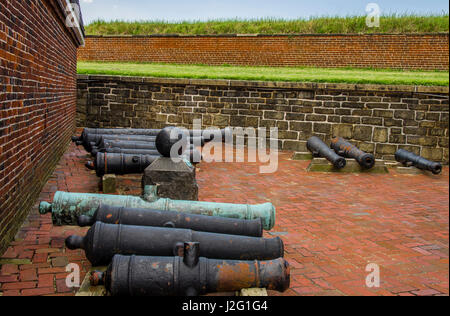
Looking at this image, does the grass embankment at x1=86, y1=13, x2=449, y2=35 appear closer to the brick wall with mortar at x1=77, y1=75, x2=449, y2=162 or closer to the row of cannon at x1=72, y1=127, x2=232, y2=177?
the brick wall with mortar at x1=77, y1=75, x2=449, y2=162

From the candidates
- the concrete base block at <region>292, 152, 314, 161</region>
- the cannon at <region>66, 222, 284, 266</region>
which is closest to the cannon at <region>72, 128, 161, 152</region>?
the concrete base block at <region>292, 152, 314, 161</region>

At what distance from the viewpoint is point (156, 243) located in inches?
104

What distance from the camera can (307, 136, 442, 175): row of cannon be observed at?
797cm

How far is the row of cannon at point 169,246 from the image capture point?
2.39 m

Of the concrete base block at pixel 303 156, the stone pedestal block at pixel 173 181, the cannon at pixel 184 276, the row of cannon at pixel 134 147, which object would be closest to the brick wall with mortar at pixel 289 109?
the concrete base block at pixel 303 156

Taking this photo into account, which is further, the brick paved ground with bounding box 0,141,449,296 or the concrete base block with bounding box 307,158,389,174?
the concrete base block with bounding box 307,158,389,174

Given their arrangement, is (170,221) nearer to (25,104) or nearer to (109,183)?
(25,104)

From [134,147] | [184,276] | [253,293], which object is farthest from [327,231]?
[134,147]

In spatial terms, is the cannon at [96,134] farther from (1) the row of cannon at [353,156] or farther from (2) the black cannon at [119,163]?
(1) the row of cannon at [353,156]

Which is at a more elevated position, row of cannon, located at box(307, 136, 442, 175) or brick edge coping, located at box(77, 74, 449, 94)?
brick edge coping, located at box(77, 74, 449, 94)

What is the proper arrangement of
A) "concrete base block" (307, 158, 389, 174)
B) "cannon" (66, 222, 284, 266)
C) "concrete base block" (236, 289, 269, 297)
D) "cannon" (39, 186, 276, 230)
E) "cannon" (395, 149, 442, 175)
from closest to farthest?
"concrete base block" (236, 289, 269, 297) < "cannon" (66, 222, 284, 266) < "cannon" (39, 186, 276, 230) < "cannon" (395, 149, 442, 175) < "concrete base block" (307, 158, 389, 174)

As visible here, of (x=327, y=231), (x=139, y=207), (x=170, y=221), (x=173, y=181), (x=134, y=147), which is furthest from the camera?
(x=134, y=147)

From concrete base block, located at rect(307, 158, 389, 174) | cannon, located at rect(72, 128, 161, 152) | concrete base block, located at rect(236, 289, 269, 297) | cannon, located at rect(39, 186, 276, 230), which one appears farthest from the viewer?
concrete base block, located at rect(307, 158, 389, 174)

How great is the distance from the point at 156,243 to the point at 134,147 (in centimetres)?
434
